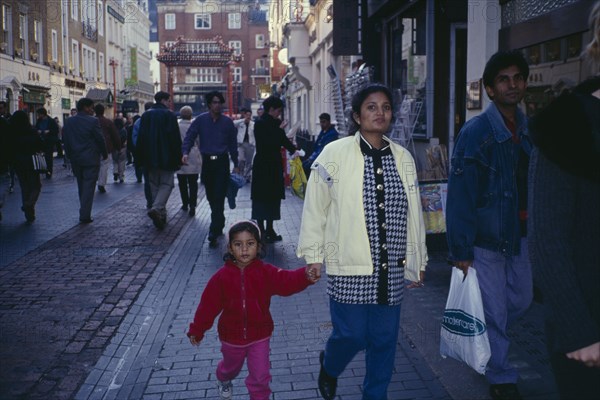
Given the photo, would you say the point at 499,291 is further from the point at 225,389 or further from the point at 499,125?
the point at 225,389

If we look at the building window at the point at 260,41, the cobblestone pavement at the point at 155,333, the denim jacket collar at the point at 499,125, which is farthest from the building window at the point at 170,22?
the denim jacket collar at the point at 499,125

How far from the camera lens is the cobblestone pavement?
14.0ft

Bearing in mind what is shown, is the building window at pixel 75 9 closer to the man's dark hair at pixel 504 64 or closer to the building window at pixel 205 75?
the man's dark hair at pixel 504 64

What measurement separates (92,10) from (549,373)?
44378 mm

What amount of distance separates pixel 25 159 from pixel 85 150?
111 cm

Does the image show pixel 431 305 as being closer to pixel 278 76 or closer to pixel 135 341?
pixel 135 341

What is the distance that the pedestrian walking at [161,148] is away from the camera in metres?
10.7

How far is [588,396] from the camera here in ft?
6.73

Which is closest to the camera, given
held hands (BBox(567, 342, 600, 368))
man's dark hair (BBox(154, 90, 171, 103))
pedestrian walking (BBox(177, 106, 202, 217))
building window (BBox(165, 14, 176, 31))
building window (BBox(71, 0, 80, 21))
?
held hands (BBox(567, 342, 600, 368))

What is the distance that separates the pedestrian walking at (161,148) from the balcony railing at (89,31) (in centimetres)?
3197

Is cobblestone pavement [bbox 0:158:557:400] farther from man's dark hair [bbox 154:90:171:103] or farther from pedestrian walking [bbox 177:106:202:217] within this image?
pedestrian walking [bbox 177:106:202:217]

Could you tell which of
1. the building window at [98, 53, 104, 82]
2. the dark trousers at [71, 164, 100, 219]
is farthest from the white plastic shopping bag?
the building window at [98, 53, 104, 82]

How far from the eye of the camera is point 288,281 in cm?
363

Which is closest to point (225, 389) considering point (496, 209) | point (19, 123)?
point (496, 209)
